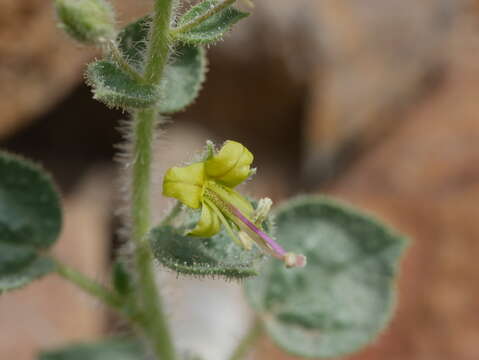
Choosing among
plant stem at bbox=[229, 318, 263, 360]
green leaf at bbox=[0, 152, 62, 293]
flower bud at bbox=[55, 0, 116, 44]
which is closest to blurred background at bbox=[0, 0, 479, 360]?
plant stem at bbox=[229, 318, 263, 360]

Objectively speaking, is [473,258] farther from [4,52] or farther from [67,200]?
[4,52]

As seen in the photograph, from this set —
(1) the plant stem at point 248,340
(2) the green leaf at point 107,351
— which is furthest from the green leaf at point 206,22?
(2) the green leaf at point 107,351

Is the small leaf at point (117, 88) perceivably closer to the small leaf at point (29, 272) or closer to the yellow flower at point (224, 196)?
the yellow flower at point (224, 196)

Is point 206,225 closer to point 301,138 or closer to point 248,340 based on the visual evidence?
point 248,340

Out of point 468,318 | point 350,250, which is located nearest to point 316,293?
point 350,250

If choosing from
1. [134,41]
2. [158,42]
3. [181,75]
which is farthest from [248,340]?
[158,42]
